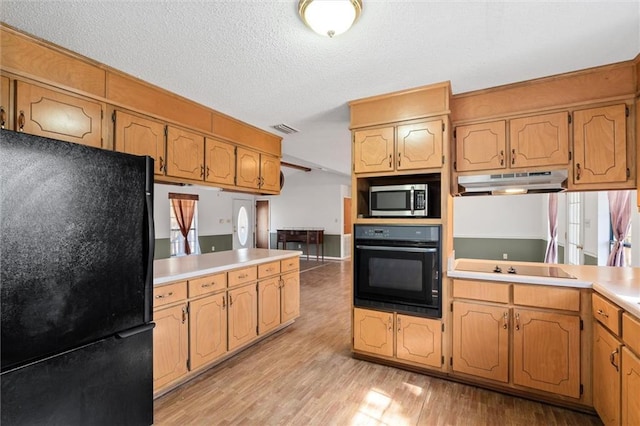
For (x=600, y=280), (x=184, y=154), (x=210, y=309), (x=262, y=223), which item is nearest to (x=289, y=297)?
(x=210, y=309)

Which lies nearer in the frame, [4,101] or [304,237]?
[4,101]

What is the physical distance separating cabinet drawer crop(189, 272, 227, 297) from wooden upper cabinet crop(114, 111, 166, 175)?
0.96 metres

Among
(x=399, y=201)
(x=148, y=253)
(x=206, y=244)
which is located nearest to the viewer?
(x=148, y=253)

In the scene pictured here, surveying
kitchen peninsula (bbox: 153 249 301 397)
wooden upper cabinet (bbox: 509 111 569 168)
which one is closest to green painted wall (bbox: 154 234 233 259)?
kitchen peninsula (bbox: 153 249 301 397)

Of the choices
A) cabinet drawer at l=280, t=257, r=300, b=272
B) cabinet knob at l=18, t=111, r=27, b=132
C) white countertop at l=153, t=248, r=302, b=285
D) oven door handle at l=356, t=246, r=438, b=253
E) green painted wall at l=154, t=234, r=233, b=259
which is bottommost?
green painted wall at l=154, t=234, r=233, b=259

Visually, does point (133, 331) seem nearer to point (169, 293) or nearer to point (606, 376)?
point (169, 293)

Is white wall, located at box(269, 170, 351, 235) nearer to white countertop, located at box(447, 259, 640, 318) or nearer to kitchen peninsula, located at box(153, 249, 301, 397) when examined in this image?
kitchen peninsula, located at box(153, 249, 301, 397)

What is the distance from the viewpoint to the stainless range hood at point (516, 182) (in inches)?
91.1

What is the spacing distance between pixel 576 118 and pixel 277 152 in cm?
301

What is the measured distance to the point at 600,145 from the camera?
7.35ft

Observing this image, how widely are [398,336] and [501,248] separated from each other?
215 inches

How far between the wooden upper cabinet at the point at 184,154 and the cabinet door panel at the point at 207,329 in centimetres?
113

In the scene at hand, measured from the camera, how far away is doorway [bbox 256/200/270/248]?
1014 cm

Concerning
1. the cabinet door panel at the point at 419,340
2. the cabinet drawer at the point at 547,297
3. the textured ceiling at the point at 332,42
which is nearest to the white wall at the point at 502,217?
the cabinet drawer at the point at 547,297
